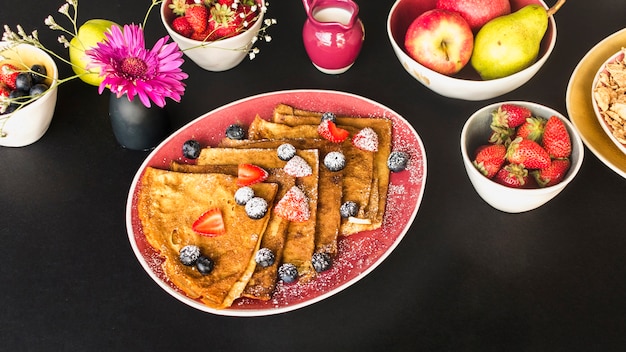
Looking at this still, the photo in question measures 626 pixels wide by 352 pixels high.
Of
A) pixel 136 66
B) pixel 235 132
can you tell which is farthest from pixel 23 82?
pixel 235 132

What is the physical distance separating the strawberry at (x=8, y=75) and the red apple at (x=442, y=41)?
1071 millimetres

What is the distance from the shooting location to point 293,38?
5.80 feet

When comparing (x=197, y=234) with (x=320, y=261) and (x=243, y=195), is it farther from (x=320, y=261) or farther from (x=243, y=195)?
(x=320, y=261)

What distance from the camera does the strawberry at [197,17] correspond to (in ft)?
5.02

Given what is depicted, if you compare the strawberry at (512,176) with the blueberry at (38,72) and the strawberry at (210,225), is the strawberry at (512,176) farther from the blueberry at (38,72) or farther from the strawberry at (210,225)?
the blueberry at (38,72)

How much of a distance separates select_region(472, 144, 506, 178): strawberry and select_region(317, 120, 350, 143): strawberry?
343 mm

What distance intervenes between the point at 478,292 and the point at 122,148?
40.3 inches

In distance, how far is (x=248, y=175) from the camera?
4.46ft

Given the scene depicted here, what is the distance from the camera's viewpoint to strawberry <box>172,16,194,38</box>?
1.54m

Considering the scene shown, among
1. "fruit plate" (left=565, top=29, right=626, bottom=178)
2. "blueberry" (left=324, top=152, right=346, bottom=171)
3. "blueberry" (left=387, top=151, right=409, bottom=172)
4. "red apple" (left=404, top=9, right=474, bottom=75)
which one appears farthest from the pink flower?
"fruit plate" (left=565, top=29, right=626, bottom=178)

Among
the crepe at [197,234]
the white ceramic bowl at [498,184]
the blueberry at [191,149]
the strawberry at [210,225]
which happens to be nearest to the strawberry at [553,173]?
the white ceramic bowl at [498,184]

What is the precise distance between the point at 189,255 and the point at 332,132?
18.8 inches

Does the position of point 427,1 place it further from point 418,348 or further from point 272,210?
point 418,348

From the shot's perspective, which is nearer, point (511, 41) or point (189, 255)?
point (189, 255)
